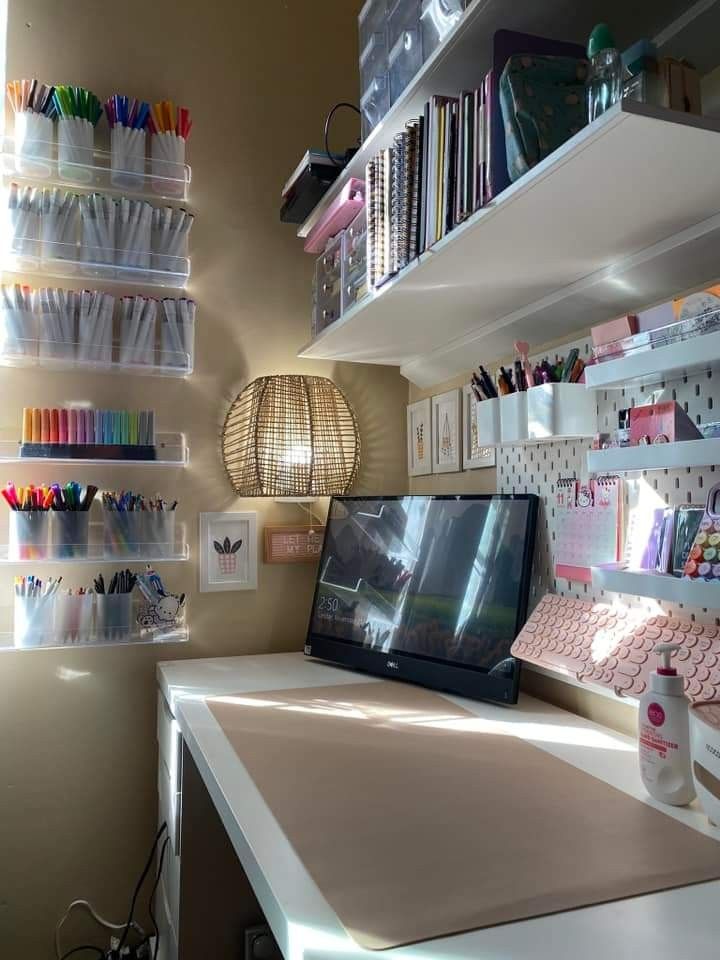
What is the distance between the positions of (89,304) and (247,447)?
0.52 meters

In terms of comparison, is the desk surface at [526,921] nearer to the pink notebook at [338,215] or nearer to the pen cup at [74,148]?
the pink notebook at [338,215]

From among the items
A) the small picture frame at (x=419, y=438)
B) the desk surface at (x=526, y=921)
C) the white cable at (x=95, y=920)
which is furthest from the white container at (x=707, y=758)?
the white cable at (x=95, y=920)

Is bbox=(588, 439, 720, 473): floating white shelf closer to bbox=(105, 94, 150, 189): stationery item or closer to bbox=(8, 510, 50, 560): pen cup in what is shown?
bbox=(8, 510, 50, 560): pen cup

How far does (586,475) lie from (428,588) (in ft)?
1.49

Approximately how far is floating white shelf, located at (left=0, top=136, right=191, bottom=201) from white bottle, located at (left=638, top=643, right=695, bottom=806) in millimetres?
1654

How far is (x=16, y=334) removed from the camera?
173 centimetres

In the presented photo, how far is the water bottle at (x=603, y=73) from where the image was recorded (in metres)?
0.85

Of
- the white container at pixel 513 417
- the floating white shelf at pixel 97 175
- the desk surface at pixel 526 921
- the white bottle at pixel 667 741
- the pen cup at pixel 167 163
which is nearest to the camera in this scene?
the desk surface at pixel 526 921

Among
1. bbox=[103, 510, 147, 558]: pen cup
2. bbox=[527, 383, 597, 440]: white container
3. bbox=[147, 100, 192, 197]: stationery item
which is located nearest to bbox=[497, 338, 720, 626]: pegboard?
bbox=[527, 383, 597, 440]: white container

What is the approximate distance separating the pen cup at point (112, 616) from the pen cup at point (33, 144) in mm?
1052

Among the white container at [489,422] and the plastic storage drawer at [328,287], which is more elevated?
the plastic storage drawer at [328,287]

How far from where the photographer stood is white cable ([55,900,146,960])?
173 centimetres

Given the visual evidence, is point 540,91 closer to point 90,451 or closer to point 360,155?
point 360,155

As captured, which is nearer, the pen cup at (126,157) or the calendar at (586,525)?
the calendar at (586,525)
